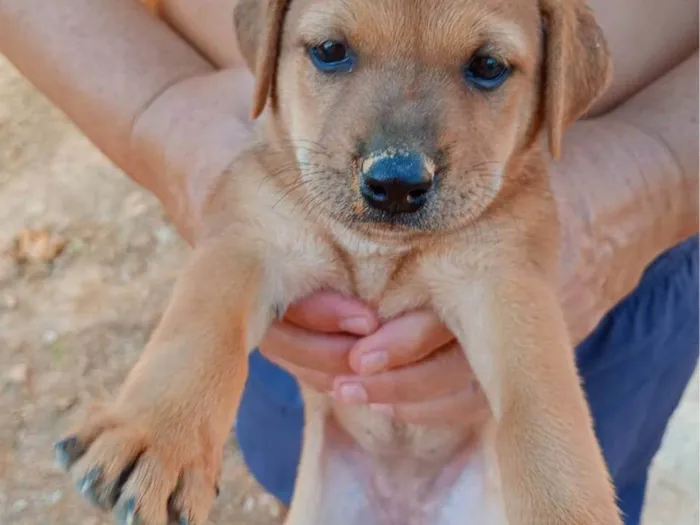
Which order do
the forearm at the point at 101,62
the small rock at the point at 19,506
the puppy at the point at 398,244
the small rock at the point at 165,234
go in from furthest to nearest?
the small rock at the point at 165,234 → the small rock at the point at 19,506 → the forearm at the point at 101,62 → the puppy at the point at 398,244

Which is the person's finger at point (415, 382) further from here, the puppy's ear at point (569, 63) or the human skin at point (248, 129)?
the puppy's ear at point (569, 63)

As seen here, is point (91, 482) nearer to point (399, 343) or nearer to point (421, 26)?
point (399, 343)

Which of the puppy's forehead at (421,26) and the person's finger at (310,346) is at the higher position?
the puppy's forehead at (421,26)

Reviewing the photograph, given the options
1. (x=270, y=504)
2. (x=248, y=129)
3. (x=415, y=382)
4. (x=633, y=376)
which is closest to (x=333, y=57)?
(x=248, y=129)

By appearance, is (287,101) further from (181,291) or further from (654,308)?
(654,308)

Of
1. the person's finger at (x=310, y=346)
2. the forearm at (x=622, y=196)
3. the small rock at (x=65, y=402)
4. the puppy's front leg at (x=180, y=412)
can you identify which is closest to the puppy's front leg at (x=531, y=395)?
the person's finger at (x=310, y=346)

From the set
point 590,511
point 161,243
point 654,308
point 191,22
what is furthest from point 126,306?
point 590,511

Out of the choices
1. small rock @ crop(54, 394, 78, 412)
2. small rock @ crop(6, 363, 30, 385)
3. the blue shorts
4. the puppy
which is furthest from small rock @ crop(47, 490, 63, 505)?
the puppy
